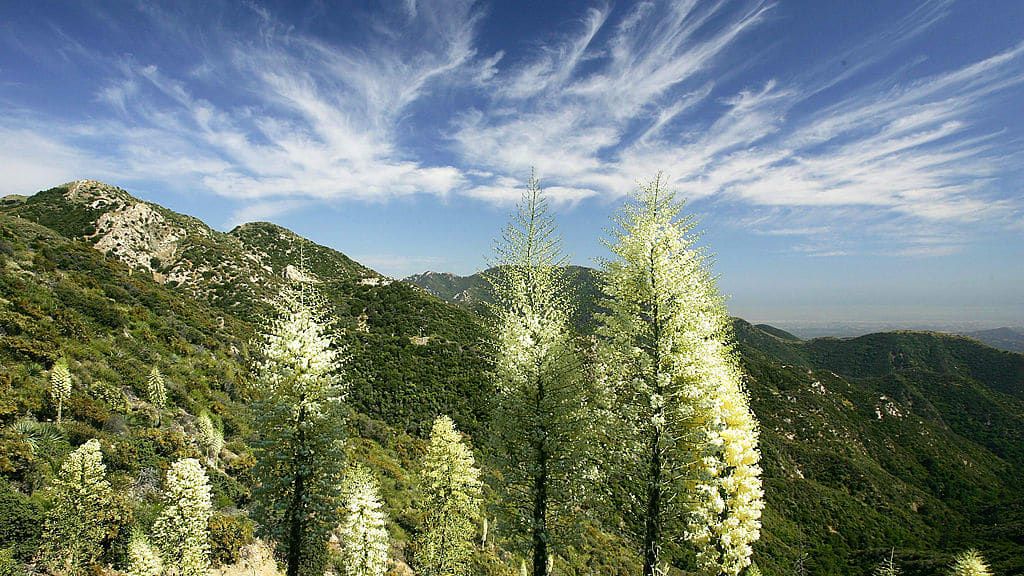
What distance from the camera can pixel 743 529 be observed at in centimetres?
768

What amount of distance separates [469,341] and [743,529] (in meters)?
45.0

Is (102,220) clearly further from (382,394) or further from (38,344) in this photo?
(38,344)

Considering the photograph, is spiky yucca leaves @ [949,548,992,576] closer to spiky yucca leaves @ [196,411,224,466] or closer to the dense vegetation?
the dense vegetation

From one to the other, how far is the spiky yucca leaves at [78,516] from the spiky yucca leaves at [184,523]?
1.29m

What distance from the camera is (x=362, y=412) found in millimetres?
38750

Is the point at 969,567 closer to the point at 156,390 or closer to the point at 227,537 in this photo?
the point at 227,537

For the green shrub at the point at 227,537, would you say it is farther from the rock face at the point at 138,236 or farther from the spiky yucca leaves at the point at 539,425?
the rock face at the point at 138,236

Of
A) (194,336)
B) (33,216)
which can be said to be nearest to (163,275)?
(33,216)

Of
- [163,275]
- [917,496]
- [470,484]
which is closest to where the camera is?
[470,484]

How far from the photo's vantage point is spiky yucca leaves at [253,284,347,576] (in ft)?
23.1

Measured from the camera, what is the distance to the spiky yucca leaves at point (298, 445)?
7.04 meters

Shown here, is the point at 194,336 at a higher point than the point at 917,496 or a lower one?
higher

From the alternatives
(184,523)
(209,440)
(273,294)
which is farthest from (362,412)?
(184,523)

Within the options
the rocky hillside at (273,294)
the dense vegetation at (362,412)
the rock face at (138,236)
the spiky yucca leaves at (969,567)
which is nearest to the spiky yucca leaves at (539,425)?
the dense vegetation at (362,412)
